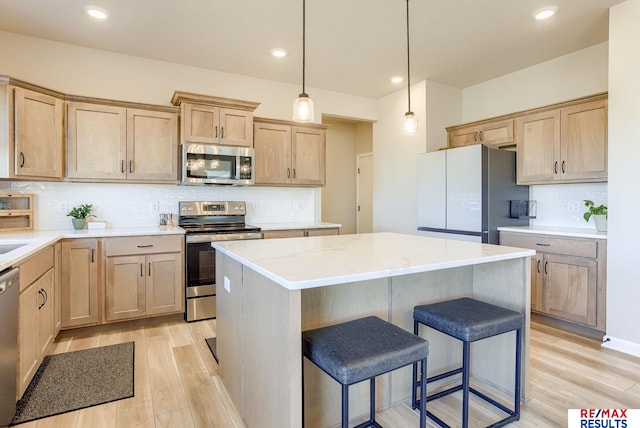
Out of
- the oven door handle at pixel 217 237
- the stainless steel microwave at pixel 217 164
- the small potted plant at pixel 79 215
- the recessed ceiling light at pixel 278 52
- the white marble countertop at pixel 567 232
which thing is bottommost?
the oven door handle at pixel 217 237

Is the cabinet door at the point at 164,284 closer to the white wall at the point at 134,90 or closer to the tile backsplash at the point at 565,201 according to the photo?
the white wall at the point at 134,90

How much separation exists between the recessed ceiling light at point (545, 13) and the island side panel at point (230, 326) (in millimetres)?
3113

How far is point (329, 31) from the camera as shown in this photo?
3.28 metres

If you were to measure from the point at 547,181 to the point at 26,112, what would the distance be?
4739mm

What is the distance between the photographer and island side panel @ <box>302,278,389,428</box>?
5.82 feet

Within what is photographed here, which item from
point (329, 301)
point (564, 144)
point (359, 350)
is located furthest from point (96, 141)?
point (564, 144)

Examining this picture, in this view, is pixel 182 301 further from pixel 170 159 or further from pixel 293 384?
pixel 293 384

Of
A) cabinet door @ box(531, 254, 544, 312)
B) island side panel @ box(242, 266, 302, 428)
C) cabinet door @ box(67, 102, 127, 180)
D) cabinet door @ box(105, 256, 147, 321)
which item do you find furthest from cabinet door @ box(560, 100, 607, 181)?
cabinet door @ box(67, 102, 127, 180)

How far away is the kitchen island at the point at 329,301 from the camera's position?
4.59 ft

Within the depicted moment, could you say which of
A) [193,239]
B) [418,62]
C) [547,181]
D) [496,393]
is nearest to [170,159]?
[193,239]

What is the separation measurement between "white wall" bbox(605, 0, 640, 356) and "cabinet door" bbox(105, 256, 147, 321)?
3.98 metres

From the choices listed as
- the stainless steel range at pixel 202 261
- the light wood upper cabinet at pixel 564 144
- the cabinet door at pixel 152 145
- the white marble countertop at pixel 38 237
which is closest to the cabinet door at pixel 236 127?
the cabinet door at pixel 152 145

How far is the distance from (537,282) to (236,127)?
3429 millimetres

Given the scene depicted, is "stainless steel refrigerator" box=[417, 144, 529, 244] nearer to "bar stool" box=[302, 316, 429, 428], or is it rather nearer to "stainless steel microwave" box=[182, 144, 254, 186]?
"stainless steel microwave" box=[182, 144, 254, 186]
